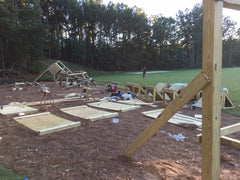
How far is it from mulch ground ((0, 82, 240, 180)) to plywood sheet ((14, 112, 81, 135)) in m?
0.16

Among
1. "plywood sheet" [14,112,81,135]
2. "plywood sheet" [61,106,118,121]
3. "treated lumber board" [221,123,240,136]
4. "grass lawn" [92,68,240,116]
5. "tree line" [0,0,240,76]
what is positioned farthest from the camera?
"tree line" [0,0,240,76]

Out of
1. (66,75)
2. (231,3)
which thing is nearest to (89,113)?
(231,3)

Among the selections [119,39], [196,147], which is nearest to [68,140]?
[196,147]

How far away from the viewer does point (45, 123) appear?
5.43 m

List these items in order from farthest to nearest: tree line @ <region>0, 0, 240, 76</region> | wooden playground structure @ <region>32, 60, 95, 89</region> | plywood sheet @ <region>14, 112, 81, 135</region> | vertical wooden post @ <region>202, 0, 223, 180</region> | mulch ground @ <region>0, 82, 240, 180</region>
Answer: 1. tree line @ <region>0, 0, 240, 76</region>
2. wooden playground structure @ <region>32, 60, 95, 89</region>
3. plywood sheet @ <region>14, 112, 81, 135</region>
4. mulch ground @ <region>0, 82, 240, 180</region>
5. vertical wooden post @ <region>202, 0, 223, 180</region>

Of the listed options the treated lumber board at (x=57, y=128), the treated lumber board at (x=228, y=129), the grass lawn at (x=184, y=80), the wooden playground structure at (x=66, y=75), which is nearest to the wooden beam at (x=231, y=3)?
the treated lumber board at (x=228, y=129)

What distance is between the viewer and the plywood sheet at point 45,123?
484 cm

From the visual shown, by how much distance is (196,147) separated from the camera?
12.9 feet

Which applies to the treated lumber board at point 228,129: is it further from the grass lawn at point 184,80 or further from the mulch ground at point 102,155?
the grass lawn at point 184,80

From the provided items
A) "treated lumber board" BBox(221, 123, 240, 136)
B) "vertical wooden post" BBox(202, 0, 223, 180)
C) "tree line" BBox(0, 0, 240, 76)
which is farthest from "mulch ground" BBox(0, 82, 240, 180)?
"tree line" BBox(0, 0, 240, 76)

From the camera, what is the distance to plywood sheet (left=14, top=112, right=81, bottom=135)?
4836mm

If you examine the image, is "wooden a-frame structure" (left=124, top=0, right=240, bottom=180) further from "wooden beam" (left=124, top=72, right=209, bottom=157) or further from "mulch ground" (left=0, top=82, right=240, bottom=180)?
Result: "mulch ground" (left=0, top=82, right=240, bottom=180)

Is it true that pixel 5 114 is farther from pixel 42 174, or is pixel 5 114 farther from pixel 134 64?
pixel 134 64

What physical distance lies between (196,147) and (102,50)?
42.4 metres
